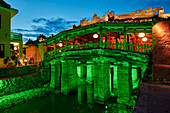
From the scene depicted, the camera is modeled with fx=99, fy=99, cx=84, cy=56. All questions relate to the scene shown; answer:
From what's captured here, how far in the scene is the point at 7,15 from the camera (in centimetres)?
1563

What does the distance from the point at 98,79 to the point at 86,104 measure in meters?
3.06

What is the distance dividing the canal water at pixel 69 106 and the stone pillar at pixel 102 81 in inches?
27.1

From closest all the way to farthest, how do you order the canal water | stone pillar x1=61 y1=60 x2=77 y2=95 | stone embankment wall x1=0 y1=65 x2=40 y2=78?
the canal water → stone embankment wall x1=0 y1=65 x2=40 y2=78 → stone pillar x1=61 y1=60 x2=77 y2=95

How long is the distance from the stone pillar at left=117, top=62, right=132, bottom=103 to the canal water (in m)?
0.67

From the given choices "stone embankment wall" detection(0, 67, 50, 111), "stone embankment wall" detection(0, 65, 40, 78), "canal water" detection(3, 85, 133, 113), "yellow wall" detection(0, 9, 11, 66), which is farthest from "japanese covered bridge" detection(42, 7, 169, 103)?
"yellow wall" detection(0, 9, 11, 66)

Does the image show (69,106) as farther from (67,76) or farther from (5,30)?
(5,30)

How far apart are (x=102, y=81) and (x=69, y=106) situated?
435cm

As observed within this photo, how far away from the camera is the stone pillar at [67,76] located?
488 inches

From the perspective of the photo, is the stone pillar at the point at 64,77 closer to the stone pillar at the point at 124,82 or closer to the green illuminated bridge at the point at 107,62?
the green illuminated bridge at the point at 107,62

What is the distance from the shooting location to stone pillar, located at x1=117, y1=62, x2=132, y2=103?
28.1 feet

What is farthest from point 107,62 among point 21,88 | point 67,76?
point 21,88

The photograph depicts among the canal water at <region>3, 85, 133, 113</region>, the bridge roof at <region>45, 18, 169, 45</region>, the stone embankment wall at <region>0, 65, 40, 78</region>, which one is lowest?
the canal water at <region>3, 85, 133, 113</region>

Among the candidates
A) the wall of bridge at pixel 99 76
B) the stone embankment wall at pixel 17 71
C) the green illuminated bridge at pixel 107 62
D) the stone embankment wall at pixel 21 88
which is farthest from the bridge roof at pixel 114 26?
the stone embankment wall at pixel 17 71

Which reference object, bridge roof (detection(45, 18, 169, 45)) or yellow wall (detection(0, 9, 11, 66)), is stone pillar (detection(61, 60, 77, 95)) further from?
yellow wall (detection(0, 9, 11, 66))
